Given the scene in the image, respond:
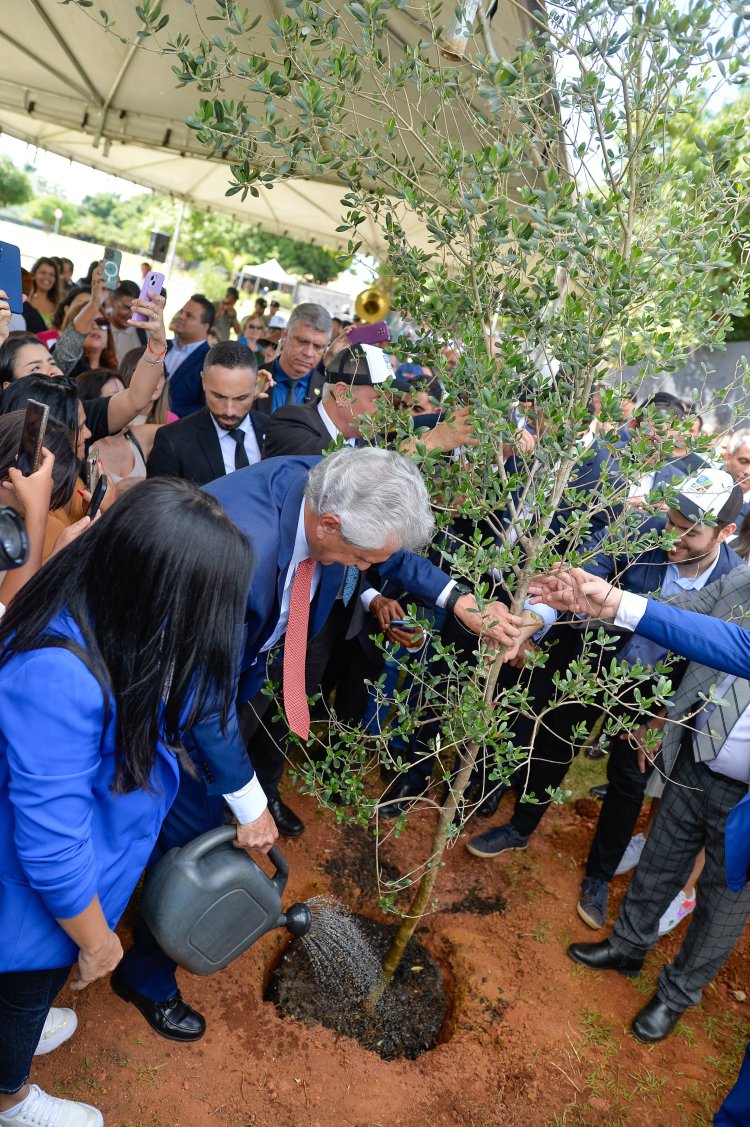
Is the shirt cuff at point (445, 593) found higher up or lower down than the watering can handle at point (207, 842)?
higher up

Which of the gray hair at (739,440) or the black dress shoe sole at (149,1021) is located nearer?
the black dress shoe sole at (149,1021)

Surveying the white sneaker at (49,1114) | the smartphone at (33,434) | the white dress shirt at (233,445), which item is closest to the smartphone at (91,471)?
the smartphone at (33,434)

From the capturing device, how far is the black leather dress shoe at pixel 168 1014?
280 cm

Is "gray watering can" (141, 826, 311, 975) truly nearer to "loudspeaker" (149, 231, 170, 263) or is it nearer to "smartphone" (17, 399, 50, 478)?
"smartphone" (17, 399, 50, 478)

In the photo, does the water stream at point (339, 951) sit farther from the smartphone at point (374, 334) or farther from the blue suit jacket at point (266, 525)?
the smartphone at point (374, 334)

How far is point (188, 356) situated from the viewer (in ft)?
22.0

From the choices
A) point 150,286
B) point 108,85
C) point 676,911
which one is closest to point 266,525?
point 150,286

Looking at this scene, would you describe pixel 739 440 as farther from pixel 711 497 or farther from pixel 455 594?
pixel 455 594

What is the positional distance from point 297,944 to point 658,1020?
60.2 inches

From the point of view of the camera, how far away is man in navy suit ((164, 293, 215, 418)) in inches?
250

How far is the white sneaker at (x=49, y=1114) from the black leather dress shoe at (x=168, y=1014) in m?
0.42

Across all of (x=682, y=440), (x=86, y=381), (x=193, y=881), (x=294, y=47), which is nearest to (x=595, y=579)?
(x=682, y=440)

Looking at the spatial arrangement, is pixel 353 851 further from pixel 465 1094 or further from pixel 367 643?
pixel 465 1094

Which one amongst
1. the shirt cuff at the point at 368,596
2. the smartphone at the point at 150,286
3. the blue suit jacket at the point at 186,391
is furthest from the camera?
the blue suit jacket at the point at 186,391
